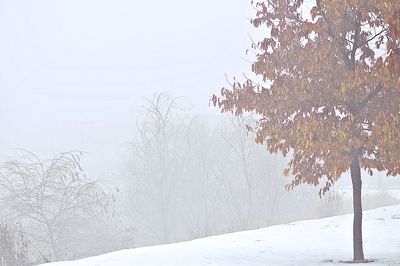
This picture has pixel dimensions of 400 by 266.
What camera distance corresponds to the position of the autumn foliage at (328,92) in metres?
8.28

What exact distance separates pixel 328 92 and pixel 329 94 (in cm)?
5

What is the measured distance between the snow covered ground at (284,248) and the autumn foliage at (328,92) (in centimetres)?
233

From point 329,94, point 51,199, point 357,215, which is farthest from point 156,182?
point 329,94

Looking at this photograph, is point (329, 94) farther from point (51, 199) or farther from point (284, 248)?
point (51, 199)

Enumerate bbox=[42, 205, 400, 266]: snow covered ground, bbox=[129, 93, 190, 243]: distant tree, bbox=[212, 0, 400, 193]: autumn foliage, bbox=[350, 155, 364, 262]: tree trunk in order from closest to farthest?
bbox=[212, 0, 400, 193]: autumn foliage
bbox=[350, 155, 364, 262]: tree trunk
bbox=[42, 205, 400, 266]: snow covered ground
bbox=[129, 93, 190, 243]: distant tree

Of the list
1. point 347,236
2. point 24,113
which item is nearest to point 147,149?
point 347,236

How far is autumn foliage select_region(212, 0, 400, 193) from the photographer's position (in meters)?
8.28

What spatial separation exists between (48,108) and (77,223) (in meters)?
162

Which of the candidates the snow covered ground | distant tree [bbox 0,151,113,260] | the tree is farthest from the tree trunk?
distant tree [bbox 0,151,113,260]

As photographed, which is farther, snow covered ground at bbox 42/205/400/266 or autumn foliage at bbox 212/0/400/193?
snow covered ground at bbox 42/205/400/266

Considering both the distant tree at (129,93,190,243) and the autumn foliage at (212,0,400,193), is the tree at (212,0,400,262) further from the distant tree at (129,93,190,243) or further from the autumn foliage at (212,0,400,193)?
the distant tree at (129,93,190,243)

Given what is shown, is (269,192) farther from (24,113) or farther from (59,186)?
(24,113)

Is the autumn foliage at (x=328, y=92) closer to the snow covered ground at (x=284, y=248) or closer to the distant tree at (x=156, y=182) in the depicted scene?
the snow covered ground at (x=284, y=248)

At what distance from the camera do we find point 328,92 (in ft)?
29.9
